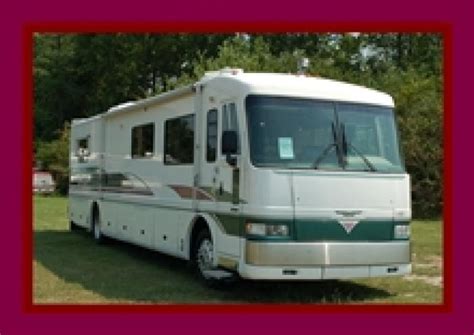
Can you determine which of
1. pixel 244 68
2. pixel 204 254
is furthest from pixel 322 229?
pixel 244 68

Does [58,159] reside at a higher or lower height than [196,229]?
higher

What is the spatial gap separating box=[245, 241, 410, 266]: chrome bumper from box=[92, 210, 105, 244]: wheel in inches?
324

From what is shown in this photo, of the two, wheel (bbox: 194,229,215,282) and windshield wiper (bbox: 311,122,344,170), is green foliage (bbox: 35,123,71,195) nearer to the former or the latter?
wheel (bbox: 194,229,215,282)

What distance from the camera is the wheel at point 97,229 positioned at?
54.2 feet

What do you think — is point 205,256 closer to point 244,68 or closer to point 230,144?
point 230,144

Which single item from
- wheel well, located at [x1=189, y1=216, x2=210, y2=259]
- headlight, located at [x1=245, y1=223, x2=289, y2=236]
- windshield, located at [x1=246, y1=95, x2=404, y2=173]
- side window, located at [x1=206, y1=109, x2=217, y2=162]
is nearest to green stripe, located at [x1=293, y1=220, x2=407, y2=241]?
headlight, located at [x1=245, y1=223, x2=289, y2=236]

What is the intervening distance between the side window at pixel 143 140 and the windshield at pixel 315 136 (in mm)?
3962

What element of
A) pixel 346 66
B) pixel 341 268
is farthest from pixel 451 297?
pixel 346 66

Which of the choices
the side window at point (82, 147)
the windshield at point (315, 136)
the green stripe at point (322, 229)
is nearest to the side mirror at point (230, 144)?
the windshield at point (315, 136)

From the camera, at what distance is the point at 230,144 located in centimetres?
921

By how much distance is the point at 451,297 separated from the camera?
359 inches

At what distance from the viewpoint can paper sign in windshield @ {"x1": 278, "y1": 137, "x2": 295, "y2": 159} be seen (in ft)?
29.8

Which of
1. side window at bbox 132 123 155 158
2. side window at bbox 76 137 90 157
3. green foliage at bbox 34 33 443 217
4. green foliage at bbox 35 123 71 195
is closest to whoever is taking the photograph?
side window at bbox 132 123 155 158

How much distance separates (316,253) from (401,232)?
139 centimetres
